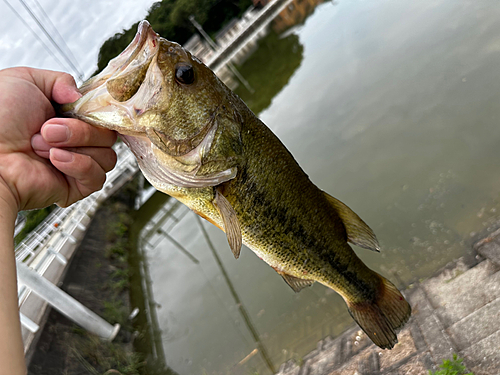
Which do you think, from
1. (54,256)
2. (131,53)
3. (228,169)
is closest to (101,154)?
(131,53)

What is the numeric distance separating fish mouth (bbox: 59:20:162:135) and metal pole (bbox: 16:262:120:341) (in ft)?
17.7

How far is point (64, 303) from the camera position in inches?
233

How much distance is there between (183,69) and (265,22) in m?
34.1

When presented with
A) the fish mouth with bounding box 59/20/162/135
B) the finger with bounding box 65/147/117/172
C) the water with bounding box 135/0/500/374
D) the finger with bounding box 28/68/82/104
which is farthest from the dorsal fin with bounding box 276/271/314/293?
the water with bounding box 135/0/500/374

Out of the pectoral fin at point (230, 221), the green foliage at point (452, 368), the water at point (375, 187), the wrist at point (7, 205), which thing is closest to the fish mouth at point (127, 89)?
the wrist at point (7, 205)

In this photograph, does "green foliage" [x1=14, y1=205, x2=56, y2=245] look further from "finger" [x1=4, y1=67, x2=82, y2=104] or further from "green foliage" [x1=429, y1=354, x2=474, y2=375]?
"green foliage" [x1=429, y1=354, x2=474, y2=375]

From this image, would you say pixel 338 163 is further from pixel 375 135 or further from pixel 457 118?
pixel 457 118

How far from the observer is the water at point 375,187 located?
196 inches

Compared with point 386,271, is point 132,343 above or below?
above

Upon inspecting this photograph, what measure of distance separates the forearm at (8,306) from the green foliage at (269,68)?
1456cm

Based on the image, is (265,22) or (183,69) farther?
(265,22)

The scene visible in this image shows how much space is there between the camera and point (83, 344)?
5.89 meters

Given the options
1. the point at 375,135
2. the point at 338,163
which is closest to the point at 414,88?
the point at 375,135

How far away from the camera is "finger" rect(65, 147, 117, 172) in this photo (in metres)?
1.54
